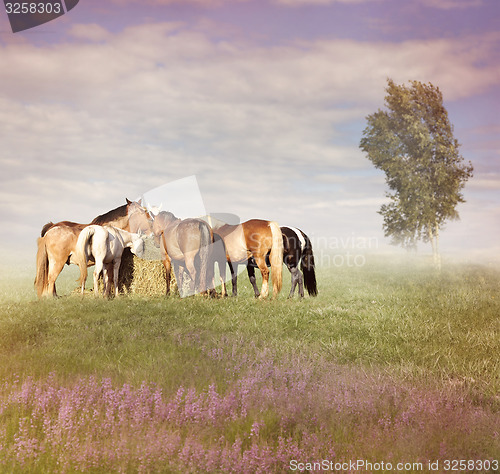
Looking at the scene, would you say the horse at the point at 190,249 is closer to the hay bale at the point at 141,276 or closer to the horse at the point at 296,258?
the hay bale at the point at 141,276

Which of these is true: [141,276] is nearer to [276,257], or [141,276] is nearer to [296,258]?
[276,257]

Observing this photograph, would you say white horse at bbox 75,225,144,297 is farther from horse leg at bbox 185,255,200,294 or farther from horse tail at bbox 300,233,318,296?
horse tail at bbox 300,233,318,296

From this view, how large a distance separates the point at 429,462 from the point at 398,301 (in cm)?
996

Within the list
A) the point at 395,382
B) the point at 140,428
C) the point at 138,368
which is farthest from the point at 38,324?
the point at 395,382

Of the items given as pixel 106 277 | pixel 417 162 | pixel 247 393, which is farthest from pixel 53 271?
pixel 417 162

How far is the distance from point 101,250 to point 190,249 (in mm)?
2745

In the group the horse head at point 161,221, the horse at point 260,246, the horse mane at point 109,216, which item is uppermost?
the horse mane at point 109,216

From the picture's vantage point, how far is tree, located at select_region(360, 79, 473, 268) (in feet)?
103

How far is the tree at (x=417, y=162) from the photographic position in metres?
31.4

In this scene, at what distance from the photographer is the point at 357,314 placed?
37.0ft

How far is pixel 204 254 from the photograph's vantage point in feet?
44.4

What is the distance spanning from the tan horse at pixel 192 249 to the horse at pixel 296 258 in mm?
1385

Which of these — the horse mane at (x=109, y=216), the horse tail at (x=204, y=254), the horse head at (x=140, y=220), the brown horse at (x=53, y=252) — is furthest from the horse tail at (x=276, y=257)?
the brown horse at (x=53, y=252)

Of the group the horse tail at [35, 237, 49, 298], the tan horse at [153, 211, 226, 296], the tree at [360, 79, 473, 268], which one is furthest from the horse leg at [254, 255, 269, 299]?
the tree at [360, 79, 473, 268]
